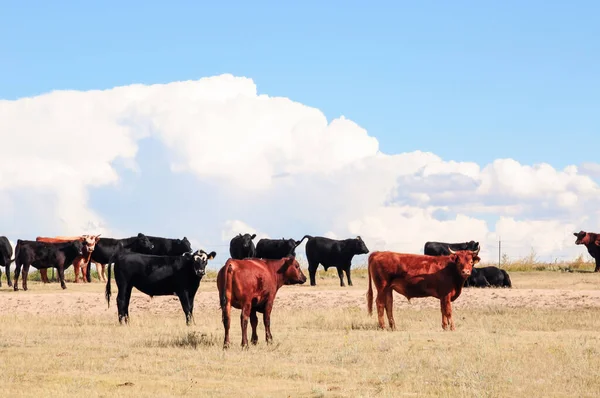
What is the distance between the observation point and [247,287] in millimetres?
15406

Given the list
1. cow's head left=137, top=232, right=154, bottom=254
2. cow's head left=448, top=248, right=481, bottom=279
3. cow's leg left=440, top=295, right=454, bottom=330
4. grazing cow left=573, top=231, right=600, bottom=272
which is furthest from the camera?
grazing cow left=573, top=231, right=600, bottom=272

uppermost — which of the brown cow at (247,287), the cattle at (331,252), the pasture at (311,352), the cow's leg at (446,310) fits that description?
the cattle at (331,252)

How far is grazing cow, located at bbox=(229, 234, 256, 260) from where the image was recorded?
36.2m

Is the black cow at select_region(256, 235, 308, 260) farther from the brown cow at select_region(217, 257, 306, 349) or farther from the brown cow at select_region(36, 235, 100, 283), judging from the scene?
the brown cow at select_region(217, 257, 306, 349)

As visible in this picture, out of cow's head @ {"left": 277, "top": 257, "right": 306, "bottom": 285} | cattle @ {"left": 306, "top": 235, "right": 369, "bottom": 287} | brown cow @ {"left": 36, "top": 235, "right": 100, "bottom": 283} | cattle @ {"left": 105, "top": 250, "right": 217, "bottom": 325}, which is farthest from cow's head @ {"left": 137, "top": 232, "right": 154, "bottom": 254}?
cow's head @ {"left": 277, "top": 257, "right": 306, "bottom": 285}

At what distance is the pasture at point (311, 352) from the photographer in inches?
478

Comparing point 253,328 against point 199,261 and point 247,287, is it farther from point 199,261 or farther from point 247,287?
point 199,261

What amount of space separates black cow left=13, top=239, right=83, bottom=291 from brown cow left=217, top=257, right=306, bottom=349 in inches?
673

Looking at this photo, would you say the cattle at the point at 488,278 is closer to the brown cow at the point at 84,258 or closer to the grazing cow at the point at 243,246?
the grazing cow at the point at 243,246

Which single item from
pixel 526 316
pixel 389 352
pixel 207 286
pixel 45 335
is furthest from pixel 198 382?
pixel 207 286

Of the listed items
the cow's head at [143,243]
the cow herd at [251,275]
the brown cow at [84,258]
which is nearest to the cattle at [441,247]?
the cow herd at [251,275]

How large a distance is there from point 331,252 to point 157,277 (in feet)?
49.9

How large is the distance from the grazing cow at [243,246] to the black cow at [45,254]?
635 cm

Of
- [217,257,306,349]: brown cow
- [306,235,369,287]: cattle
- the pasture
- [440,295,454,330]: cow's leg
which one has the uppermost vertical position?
[306,235,369,287]: cattle
